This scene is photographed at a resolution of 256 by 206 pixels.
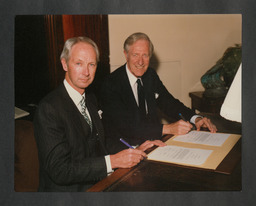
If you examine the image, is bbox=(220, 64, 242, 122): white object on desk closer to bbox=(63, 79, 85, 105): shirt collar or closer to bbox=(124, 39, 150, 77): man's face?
bbox=(124, 39, 150, 77): man's face

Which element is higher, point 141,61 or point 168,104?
point 141,61

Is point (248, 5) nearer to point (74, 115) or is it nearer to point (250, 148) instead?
point (250, 148)

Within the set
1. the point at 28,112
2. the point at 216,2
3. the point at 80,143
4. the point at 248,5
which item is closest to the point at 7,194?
the point at 28,112

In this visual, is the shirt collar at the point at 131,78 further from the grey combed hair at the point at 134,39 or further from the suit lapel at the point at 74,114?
the suit lapel at the point at 74,114

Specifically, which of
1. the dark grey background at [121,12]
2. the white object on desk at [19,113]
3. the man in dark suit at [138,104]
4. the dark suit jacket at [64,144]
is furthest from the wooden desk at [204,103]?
the white object on desk at [19,113]

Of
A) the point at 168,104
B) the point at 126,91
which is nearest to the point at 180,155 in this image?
the point at 168,104

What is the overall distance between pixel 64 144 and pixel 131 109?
18.1 inches

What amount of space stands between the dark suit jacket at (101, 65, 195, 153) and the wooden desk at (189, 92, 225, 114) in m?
0.06

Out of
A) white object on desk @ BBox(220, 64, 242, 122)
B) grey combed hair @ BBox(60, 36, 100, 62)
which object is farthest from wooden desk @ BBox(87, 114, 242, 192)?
grey combed hair @ BBox(60, 36, 100, 62)

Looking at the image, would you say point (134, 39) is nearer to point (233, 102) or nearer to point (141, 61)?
point (141, 61)

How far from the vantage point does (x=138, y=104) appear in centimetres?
A: 162

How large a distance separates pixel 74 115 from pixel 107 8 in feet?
2.26

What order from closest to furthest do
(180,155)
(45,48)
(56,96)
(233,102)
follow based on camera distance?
(233,102), (180,155), (56,96), (45,48)

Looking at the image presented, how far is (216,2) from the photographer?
1629mm
